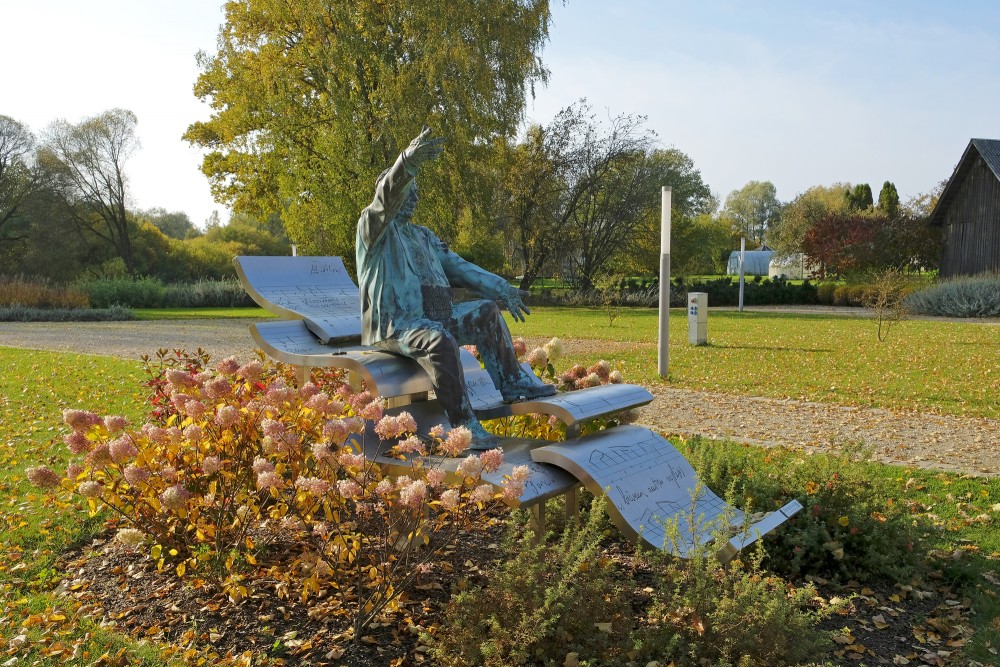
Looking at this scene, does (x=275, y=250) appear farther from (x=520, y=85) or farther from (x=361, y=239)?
(x=361, y=239)

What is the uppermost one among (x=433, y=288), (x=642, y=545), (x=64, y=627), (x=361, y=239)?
(x=361, y=239)

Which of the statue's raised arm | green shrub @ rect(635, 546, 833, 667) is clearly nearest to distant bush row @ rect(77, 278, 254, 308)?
the statue's raised arm

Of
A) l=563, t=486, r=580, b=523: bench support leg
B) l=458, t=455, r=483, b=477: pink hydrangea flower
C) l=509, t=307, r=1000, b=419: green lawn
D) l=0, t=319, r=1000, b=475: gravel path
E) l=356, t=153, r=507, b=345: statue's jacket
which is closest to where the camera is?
l=458, t=455, r=483, b=477: pink hydrangea flower

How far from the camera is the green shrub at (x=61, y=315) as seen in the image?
923 inches

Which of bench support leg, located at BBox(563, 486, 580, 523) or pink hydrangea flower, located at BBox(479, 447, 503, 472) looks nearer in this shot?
pink hydrangea flower, located at BBox(479, 447, 503, 472)

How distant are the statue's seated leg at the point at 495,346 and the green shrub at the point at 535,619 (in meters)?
1.64

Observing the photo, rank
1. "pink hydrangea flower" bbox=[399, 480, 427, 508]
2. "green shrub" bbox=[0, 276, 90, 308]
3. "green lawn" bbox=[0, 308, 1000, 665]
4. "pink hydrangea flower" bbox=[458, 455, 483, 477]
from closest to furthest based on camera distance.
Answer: "pink hydrangea flower" bbox=[399, 480, 427, 508] → "pink hydrangea flower" bbox=[458, 455, 483, 477] → "green lawn" bbox=[0, 308, 1000, 665] → "green shrub" bbox=[0, 276, 90, 308]

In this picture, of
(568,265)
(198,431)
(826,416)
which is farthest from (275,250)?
(198,431)

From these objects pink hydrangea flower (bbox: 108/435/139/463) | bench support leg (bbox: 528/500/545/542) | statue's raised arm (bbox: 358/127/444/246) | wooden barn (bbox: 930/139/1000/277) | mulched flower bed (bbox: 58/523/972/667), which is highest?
wooden barn (bbox: 930/139/1000/277)

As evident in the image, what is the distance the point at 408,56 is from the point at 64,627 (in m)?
22.0

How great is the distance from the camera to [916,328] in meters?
19.2

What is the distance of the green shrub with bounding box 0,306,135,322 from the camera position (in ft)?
76.9

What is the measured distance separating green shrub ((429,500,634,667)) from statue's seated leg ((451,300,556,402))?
64.4 inches

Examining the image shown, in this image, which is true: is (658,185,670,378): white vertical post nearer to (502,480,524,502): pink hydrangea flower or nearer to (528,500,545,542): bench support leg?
(528,500,545,542): bench support leg
